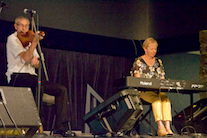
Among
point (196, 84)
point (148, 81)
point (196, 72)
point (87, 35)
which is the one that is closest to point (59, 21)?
point (87, 35)

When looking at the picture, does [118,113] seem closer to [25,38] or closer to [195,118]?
[195,118]

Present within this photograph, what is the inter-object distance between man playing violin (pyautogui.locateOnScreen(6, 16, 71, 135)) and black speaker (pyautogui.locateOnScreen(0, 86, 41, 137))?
2.71 feet

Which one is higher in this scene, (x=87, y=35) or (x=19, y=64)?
(x=87, y=35)

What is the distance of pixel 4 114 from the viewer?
2.07 m

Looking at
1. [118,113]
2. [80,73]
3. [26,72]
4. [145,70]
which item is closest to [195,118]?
[145,70]

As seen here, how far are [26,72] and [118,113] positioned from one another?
3.86ft

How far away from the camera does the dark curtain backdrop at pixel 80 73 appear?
4651 mm

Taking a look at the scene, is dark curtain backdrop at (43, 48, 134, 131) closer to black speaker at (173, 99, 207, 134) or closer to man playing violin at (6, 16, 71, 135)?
man playing violin at (6, 16, 71, 135)

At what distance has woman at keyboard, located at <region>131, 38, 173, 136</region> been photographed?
327 centimetres

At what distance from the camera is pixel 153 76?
3527mm

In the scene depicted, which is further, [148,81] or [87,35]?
[87,35]

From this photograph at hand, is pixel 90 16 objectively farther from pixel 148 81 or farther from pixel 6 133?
pixel 6 133

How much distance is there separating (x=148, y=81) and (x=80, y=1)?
2384 millimetres

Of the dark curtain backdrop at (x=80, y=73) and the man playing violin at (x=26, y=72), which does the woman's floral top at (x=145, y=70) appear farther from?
the dark curtain backdrop at (x=80, y=73)
